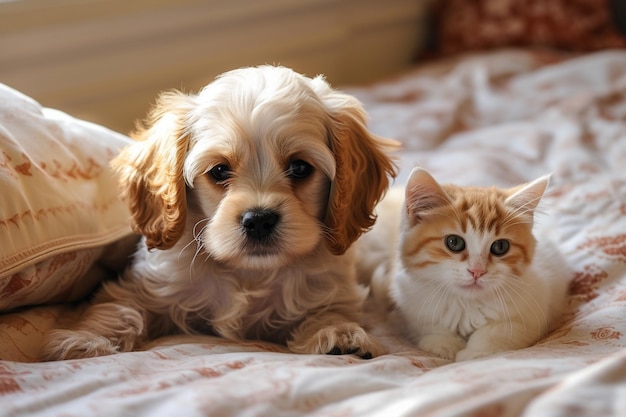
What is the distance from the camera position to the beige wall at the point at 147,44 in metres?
2.75

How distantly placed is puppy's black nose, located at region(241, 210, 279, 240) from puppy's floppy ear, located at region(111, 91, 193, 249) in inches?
7.7

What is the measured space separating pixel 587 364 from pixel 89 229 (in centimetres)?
113

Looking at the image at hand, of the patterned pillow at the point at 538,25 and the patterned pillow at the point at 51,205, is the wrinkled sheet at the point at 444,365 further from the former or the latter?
the patterned pillow at the point at 538,25

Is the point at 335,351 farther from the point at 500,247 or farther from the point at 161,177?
the point at 161,177

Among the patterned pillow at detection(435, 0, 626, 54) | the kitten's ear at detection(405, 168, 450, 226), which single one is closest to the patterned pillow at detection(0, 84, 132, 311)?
the kitten's ear at detection(405, 168, 450, 226)

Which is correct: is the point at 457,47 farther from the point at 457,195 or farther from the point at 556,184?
the point at 457,195

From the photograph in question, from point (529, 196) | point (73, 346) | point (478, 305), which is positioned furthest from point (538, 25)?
point (73, 346)

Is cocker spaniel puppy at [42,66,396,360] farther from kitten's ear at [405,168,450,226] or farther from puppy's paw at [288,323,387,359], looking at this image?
kitten's ear at [405,168,450,226]

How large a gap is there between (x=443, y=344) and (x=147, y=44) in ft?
6.66

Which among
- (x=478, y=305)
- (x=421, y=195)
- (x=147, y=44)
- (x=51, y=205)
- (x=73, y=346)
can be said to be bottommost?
(x=73, y=346)

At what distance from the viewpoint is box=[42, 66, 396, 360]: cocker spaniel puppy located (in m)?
1.58

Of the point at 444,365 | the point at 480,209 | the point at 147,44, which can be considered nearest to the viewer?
the point at 444,365

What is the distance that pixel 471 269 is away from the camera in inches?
61.3

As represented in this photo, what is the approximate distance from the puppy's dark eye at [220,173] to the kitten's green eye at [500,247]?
0.59m
